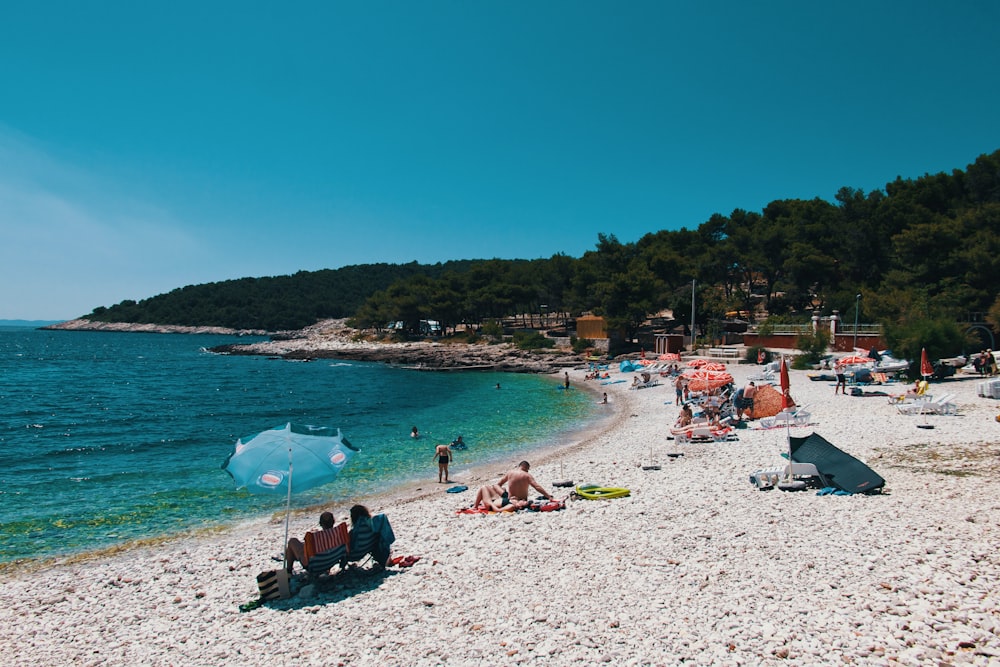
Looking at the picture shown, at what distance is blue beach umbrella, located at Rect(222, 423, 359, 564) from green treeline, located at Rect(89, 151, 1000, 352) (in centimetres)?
2836

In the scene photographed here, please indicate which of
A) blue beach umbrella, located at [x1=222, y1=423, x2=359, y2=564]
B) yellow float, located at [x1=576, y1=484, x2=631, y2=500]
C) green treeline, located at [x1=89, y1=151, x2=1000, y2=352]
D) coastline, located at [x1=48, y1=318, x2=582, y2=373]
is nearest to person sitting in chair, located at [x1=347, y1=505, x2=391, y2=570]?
blue beach umbrella, located at [x1=222, y1=423, x2=359, y2=564]

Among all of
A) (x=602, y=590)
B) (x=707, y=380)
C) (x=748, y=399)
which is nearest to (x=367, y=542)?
(x=602, y=590)

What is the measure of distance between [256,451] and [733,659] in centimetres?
629

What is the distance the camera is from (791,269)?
184ft

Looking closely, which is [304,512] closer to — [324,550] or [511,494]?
A: [511,494]

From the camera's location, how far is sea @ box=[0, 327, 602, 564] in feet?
42.6

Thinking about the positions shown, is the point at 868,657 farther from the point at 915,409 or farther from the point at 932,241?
the point at 932,241

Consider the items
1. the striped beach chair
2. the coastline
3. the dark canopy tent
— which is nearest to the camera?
the striped beach chair

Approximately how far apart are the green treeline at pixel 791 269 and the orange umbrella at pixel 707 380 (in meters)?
12.7

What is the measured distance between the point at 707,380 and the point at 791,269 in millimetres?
42032

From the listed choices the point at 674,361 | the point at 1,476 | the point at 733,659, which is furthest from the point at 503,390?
the point at 733,659

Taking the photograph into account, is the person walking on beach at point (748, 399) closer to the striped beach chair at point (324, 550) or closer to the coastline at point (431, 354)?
the striped beach chair at point (324, 550)

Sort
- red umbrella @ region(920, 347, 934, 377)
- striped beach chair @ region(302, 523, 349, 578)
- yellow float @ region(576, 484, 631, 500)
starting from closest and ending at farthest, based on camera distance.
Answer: striped beach chair @ region(302, 523, 349, 578) < yellow float @ region(576, 484, 631, 500) < red umbrella @ region(920, 347, 934, 377)

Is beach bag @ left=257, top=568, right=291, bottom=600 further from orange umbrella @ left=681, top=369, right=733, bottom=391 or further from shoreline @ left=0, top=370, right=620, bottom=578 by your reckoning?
orange umbrella @ left=681, top=369, right=733, bottom=391
